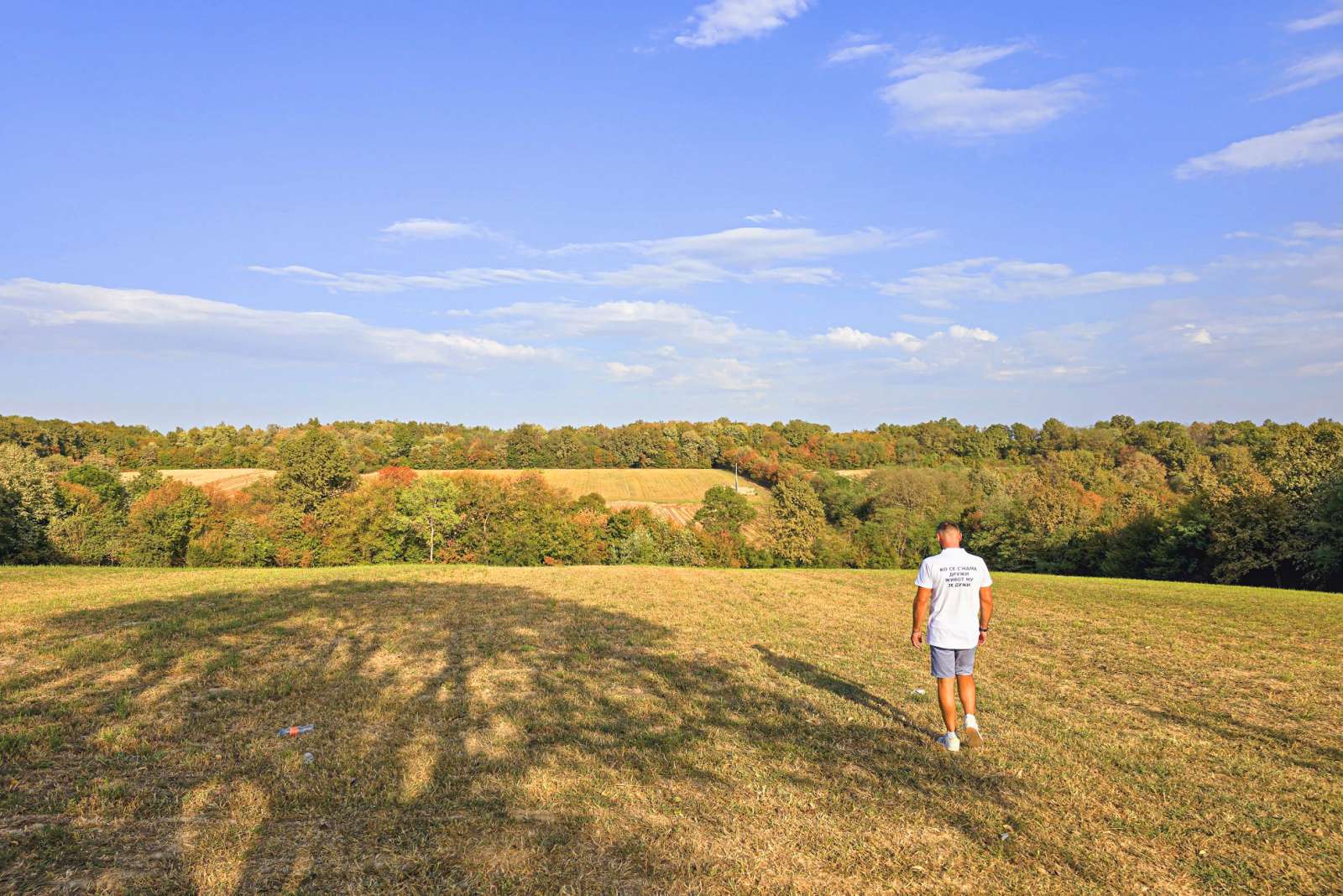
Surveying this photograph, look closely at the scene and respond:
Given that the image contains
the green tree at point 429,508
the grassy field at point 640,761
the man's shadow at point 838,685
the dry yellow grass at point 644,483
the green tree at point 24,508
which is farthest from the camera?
the dry yellow grass at point 644,483

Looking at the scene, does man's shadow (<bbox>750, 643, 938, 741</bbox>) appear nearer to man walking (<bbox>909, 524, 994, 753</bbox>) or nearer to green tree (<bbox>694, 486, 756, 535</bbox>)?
man walking (<bbox>909, 524, 994, 753</bbox>)

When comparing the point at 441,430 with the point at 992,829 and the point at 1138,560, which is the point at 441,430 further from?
the point at 992,829

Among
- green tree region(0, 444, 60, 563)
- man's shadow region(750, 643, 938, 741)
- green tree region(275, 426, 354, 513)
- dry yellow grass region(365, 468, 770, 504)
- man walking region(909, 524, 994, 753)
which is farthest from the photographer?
dry yellow grass region(365, 468, 770, 504)

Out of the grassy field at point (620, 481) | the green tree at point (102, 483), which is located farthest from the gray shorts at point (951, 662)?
the green tree at point (102, 483)

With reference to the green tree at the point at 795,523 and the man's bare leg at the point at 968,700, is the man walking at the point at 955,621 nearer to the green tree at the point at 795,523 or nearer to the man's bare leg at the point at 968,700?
the man's bare leg at the point at 968,700

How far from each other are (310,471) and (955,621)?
66495mm

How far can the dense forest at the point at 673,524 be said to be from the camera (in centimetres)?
4675

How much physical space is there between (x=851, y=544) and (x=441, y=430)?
68321mm

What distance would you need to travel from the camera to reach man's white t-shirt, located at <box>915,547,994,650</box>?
8.27 m

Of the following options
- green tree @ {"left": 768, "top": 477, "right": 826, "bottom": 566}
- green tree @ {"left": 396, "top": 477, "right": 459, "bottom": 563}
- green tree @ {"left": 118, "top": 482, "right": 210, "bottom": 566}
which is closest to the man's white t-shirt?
green tree @ {"left": 396, "top": 477, "right": 459, "bottom": 563}

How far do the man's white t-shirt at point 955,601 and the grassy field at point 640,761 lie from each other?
3.97ft

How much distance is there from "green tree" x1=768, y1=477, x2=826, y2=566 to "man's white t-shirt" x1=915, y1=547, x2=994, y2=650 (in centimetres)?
6481

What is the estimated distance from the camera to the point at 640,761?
24.2ft

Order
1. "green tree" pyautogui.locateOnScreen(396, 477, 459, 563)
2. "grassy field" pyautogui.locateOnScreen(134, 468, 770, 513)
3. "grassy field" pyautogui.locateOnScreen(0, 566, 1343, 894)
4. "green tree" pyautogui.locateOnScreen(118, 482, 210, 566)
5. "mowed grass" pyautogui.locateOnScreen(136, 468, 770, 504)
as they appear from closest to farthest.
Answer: "grassy field" pyautogui.locateOnScreen(0, 566, 1343, 894) < "green tree" pyautogui.locateOnScreen(118, 482, 210, 566) < "green tree" pyautogui.locateOnScreen(396, 477, 459, 563) < "mowed grass" pyautogui.locateOnScreen(136, 468, 770, 504) < "grassy field" pyautogui.locateOnScreen(134, 468, 770, 513)
